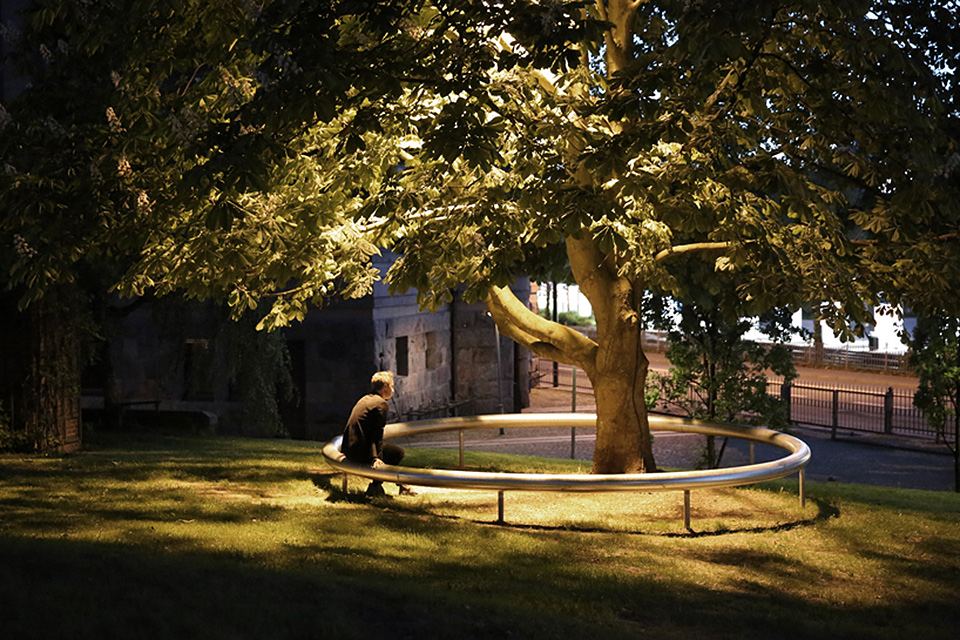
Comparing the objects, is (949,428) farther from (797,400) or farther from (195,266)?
(195,266)

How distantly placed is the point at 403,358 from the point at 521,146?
818 inches

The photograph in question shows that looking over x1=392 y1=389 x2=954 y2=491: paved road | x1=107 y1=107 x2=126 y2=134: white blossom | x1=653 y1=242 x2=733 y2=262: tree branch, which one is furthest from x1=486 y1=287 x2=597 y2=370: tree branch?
x1=392 y1=389 x2=954 y2=491: paved road

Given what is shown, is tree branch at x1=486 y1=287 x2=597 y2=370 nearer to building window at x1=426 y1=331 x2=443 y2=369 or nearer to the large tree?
the large tree

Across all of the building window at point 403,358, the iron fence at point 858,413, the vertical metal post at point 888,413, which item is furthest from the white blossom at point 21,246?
the vertical metal post at point 888,413

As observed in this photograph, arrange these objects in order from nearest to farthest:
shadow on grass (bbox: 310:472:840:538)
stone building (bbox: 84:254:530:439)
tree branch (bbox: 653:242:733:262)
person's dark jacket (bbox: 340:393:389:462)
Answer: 1. shadow on grass (bbox: 310:472:840:538)
2. person's dark jacket (bbox: 340:393:389:462)
3. tree branch (bbox: 653:242:733:262)
4. stone building (bbox: 84:254:530:439)

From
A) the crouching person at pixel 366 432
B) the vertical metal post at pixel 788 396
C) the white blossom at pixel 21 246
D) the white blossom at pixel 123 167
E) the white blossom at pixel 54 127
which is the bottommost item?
the vertical metal post at pixel 788 396

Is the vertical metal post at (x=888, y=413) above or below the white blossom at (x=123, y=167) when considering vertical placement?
below

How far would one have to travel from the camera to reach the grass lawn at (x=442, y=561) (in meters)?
→ 5.46

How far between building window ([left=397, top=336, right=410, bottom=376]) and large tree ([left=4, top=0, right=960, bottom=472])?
1764cm

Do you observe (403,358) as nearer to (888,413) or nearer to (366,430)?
A: (888,413)

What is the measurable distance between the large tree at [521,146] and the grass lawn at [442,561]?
211cm

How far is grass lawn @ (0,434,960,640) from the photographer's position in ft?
17.9

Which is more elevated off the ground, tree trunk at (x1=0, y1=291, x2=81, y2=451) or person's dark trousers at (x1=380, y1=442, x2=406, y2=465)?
tree trunk at (x1=0, y1=291, x2=81, y2=451)

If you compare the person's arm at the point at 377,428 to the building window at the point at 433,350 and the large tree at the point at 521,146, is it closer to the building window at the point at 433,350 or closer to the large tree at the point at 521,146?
the large tree at the point at 521,146
